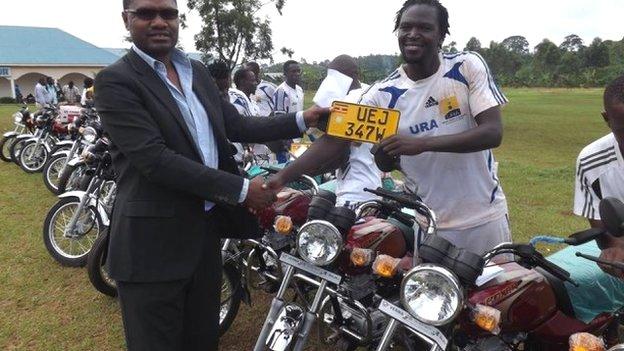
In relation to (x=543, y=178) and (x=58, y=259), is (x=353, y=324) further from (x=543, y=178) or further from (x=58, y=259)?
(x=543, y=178)

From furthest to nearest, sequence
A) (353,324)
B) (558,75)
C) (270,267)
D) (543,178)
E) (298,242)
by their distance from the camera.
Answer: (558,75) → (543,178) → (270,267) → (353,324) → (298,242)

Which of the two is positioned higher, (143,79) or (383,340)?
(143,79)

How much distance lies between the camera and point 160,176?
6.16 feet

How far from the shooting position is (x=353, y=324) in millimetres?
2471

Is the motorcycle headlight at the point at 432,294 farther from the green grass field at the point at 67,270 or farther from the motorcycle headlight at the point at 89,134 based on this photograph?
the motorcycle headlight at the point at 89,134

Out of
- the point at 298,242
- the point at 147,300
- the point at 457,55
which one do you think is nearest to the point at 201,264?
the point at 147,300

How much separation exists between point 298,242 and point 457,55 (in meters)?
1.15

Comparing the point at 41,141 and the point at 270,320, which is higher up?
the point at 270,320

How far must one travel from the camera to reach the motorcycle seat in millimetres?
2143

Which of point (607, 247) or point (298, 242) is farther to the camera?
point (298, 242)

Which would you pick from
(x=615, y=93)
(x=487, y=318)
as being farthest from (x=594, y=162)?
(x=487, y=318)

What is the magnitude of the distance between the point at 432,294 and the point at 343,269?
65 cm

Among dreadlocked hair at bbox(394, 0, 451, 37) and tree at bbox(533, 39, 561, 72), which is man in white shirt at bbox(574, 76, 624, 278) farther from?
tree at bbox(533, 39, 561, 72)

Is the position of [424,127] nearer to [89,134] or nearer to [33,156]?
[89,134]
